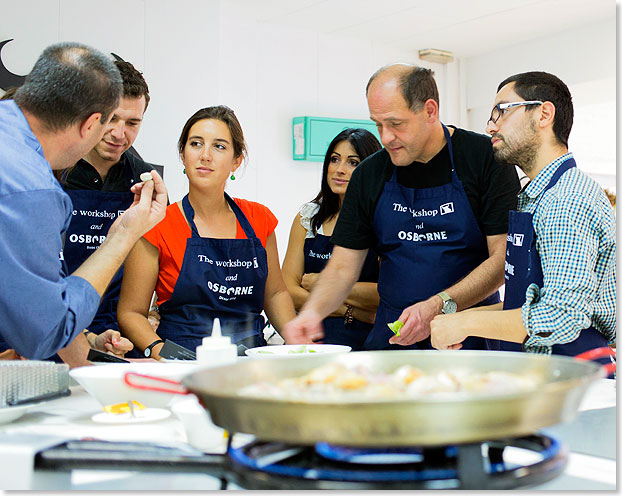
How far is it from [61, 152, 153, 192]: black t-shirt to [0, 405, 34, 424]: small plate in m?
1.49

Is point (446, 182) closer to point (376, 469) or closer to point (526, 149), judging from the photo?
point (526, 149)

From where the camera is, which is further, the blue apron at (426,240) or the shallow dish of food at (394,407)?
the blue apron at (426,240)

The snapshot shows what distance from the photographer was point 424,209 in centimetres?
247

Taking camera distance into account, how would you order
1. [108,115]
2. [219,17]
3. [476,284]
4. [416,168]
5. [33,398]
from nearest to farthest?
[33,398] < [108,115] < [476,284] < [416,168] < [219,17]

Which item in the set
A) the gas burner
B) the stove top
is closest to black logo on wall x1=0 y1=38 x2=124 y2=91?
the stove top

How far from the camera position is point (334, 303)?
2605 mm

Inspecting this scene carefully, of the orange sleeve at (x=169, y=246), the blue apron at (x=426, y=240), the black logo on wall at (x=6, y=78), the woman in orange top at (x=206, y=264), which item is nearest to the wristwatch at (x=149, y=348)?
the woman in orange top at (x=206, y=264)

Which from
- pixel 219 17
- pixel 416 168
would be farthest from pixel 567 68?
pixel 416 168

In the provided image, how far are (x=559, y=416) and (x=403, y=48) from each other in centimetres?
556

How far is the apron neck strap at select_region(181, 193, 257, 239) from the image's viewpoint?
2582mm

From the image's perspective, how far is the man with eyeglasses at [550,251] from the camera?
1.77 metres

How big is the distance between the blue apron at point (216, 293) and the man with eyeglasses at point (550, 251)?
0.85 m

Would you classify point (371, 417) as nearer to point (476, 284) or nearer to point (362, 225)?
point (476, 284)

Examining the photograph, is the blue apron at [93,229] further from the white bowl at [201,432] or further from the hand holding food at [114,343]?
the white bowl at [201,432]
